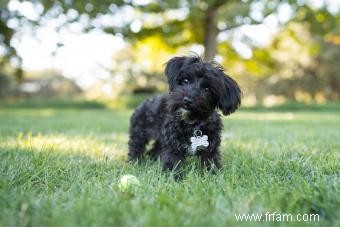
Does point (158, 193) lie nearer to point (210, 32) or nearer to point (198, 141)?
point (198, 141)

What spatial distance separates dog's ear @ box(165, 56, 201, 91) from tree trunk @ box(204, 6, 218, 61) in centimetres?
Result: 1635

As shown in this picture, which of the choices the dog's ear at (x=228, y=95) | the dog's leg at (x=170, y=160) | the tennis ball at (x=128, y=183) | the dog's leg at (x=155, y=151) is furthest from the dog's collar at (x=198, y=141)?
the dog's leg at (x=155, y=151)

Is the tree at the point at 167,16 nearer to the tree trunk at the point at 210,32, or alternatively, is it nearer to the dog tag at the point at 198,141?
the tree trunk at the point at 210,32

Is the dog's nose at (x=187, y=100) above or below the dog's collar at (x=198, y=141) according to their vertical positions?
above

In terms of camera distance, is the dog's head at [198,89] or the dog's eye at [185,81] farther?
the dog's eye at [185,81]

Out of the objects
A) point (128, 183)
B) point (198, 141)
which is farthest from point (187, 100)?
point (128, 183)

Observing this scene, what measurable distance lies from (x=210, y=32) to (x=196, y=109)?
17.4 metres

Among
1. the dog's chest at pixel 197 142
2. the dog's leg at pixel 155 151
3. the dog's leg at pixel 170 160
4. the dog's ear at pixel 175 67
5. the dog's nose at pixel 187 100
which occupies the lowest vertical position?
the dog's leg at pixel 155 151

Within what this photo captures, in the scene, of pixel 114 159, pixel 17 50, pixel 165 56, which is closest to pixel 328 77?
pixel 165 56

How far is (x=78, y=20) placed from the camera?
17922 millimetres

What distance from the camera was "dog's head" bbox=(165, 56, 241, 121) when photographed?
409 centimetres

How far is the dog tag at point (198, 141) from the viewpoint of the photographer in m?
4.27

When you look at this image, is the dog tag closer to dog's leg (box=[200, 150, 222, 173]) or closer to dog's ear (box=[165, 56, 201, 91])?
dog's leg (box=[200, 150, 222, 173])

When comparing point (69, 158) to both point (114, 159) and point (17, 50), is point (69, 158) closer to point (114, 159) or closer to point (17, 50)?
point (114, 159)
